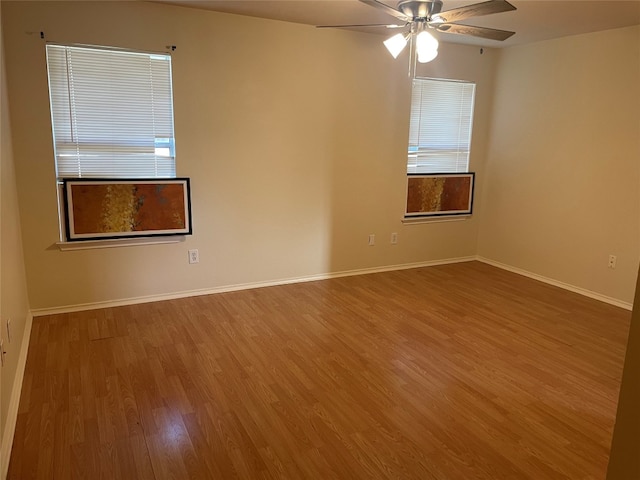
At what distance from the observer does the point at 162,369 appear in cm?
278

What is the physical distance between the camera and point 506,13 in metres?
3.52

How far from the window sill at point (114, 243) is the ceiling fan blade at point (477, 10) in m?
2.62

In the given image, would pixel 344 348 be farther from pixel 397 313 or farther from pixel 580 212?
pixel 580 212

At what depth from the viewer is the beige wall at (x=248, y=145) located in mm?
3361

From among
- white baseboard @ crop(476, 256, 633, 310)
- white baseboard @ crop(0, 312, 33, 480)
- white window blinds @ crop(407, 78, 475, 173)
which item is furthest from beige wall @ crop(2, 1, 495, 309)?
white baseboard @ crop(476, 256, 633, 310)

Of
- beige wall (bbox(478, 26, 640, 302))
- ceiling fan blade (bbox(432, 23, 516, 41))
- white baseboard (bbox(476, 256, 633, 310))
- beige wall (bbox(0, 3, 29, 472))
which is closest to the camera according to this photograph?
beige wall (bbox(0, 3, 29, 472))

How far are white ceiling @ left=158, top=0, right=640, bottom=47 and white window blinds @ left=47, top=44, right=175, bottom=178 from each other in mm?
616

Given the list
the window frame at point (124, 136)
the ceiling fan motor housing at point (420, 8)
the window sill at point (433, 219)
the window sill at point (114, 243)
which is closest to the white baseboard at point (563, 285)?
the window sill at point (433, 219)

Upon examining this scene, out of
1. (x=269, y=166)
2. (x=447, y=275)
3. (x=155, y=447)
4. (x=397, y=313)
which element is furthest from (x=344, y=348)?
(x=447, y=275)

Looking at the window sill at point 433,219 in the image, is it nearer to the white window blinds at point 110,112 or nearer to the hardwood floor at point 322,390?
the hardwood floor at point 322,390

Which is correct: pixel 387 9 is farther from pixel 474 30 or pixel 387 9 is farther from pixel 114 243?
pixel 114 243

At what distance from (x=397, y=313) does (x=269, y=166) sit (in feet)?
5.68

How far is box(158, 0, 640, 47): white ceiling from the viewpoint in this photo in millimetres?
3311

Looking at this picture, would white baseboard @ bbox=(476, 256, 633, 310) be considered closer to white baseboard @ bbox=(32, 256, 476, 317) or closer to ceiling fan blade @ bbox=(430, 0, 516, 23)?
white baseboard @ bbox=(32, 256, 476, 317)
